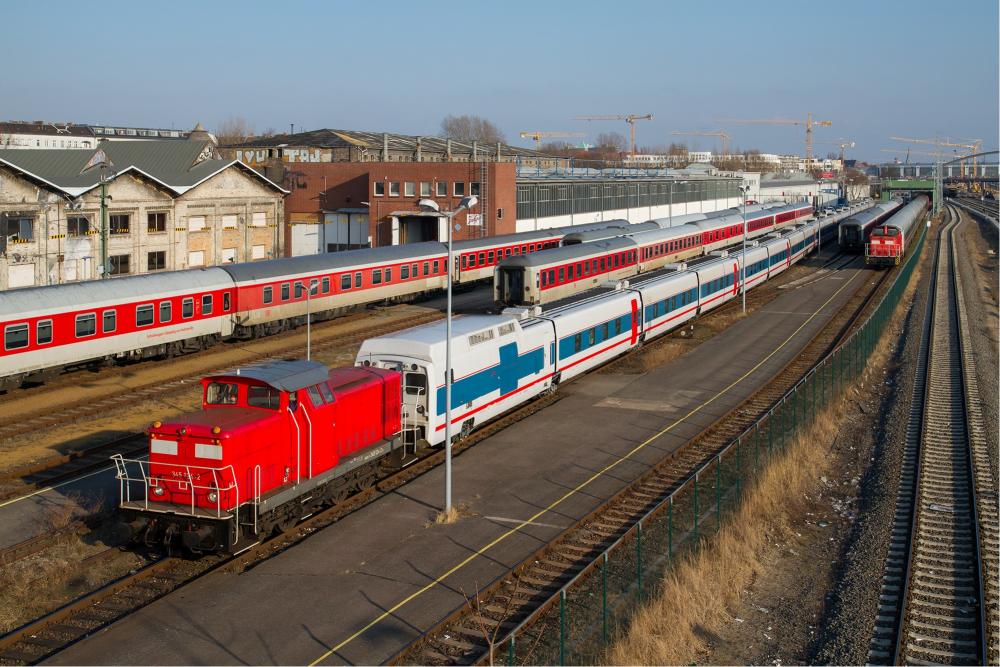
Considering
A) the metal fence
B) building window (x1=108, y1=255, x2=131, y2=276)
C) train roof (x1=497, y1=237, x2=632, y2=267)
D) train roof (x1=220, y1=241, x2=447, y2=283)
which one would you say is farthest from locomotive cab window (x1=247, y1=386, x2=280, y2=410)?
building window (x1=108, y1=255, x2=131, y2=276)

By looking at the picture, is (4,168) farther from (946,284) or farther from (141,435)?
(946,284)

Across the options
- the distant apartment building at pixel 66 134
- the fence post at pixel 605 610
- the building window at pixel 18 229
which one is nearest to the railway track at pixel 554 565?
the fence post at pixel 605 610

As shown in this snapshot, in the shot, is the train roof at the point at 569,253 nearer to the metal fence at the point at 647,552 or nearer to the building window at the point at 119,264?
the metal fence at the point at 647,552

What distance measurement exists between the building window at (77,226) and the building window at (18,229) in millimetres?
2490

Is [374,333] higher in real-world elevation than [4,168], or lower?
lower

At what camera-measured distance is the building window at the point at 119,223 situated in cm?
5534

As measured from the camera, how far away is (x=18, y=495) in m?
22.4

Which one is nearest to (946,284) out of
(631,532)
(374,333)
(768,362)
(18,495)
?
(768,362)

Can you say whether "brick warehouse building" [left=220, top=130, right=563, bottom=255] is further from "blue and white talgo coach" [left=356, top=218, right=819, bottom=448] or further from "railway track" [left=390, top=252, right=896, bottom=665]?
"railway track" [left=390, top=252, right=896, bottom=665]

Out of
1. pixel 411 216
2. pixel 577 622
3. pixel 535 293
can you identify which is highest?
pixel 411 216

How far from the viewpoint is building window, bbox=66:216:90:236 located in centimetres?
5312

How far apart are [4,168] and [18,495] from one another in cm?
3265

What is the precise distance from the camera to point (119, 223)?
56.0 metres

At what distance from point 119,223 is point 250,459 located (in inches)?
1690
